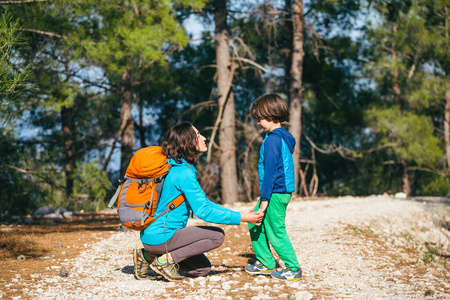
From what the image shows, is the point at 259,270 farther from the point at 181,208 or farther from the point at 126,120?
the point at 126,120

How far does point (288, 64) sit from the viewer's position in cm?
1631

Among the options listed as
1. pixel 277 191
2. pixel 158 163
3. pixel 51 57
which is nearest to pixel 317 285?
pixel 277 191

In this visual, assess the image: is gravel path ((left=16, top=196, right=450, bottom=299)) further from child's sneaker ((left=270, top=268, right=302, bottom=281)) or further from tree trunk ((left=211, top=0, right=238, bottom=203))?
tree trunk ((left=211, top=0, right=238, bottom=203))

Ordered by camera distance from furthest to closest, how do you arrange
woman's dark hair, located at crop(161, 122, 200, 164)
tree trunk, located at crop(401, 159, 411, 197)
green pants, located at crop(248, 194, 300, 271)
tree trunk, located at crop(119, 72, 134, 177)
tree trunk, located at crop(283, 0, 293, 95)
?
tree trunk, located at crop(401, 159, 411, 197)
tree trunk, located at crop(283, 0, 293, 95)
tree trunk, located at crop(119, 72, 134, 177)
green pants, located at crop(248, 194, 300, 271)
woman's dark hair, located at crop(161, 122, 200, 164)

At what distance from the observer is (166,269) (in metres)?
3.84

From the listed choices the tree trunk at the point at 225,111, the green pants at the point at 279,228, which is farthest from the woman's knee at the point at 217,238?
the tree trunk at the point at 225,111

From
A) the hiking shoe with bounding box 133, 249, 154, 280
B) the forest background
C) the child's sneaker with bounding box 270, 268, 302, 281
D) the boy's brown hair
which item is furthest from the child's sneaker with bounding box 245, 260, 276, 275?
the forest background

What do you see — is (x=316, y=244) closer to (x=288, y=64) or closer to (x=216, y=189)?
(x=216, y=189)

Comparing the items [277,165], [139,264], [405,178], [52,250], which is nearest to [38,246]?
[52,250]

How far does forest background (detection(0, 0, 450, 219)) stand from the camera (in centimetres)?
969

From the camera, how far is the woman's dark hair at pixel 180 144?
146 inches

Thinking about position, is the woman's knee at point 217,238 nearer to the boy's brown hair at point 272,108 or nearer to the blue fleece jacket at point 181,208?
the blue fleece jacket at point 181,208

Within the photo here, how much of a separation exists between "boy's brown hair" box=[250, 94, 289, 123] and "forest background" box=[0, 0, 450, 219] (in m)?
5.03

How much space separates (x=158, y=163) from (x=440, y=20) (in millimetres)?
16949
